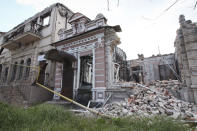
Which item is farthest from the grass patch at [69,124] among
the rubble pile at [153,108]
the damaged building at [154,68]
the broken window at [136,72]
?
the broken window at [136,72]

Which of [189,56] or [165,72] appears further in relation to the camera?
[165,72]

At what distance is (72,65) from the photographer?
8.20m

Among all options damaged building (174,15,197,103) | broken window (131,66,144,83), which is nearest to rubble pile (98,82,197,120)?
damaged building (174,15,197,103)

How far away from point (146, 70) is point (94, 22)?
11.2 m

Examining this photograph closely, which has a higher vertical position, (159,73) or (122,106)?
(159,73)

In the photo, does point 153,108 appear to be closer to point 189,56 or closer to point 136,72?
point 189,56

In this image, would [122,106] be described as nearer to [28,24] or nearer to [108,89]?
[108,89]

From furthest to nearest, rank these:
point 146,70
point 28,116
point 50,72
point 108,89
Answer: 1. point 146,70
2. point 50,72
3. point 108,89
4. point 28,116

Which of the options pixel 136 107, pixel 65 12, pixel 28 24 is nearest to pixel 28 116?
pixel 136 107

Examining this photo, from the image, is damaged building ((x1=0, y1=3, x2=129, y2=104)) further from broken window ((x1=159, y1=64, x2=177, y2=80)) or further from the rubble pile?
broken window ((x1=159, y1=64, x2=177, y2=80))

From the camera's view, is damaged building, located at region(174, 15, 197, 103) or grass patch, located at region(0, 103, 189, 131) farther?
damaged building, located at region(174, 15, 197, 103)

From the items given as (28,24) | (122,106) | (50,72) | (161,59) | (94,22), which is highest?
(28,24)

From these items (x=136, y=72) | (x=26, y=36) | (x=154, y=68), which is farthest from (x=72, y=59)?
(x=154, y=68)

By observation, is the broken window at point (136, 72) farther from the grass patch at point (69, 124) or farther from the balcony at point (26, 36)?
the grass patch at point (69, 124)
